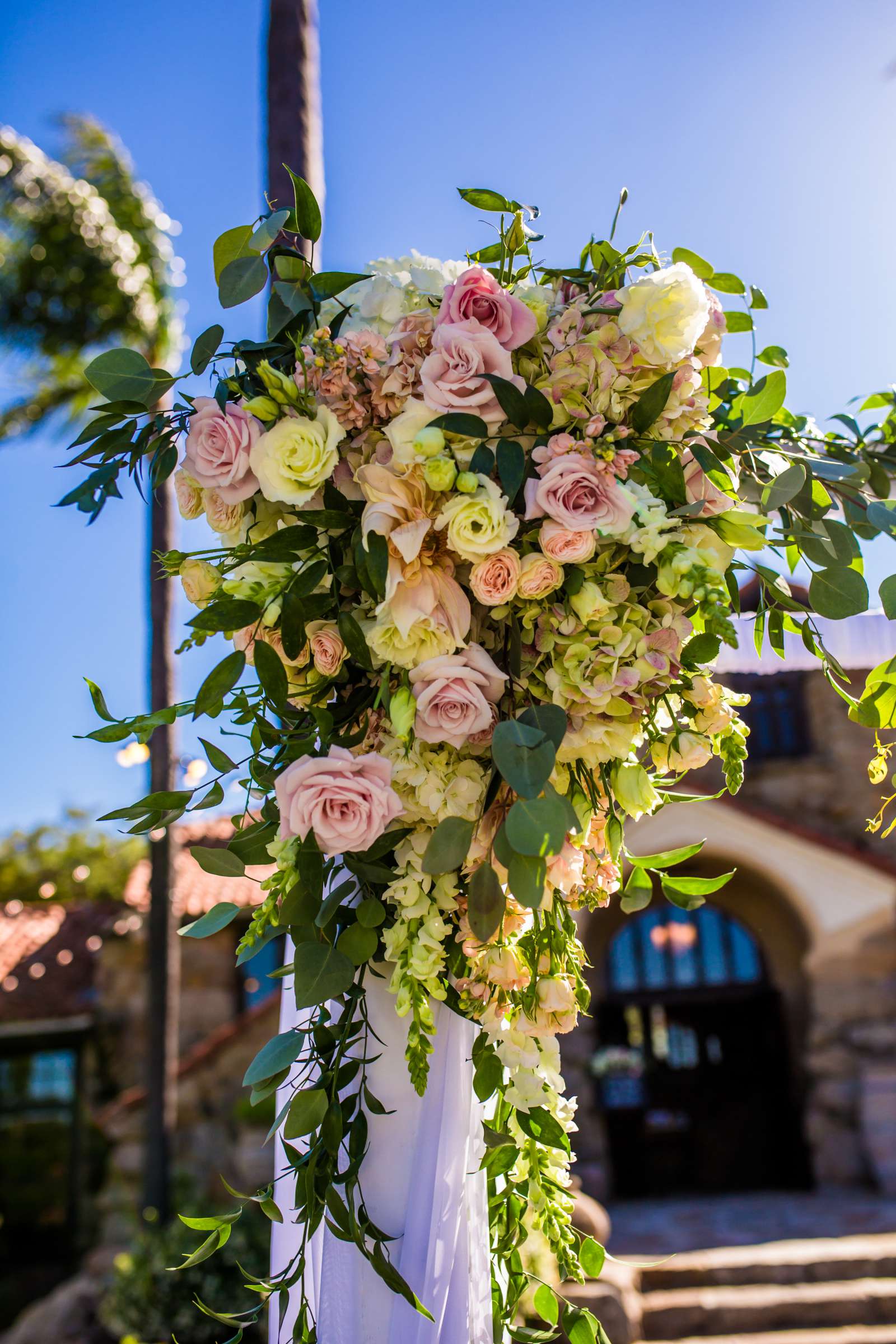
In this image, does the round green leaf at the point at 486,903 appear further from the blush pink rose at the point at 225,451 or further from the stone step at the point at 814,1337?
the stone step at the point at 814,1337

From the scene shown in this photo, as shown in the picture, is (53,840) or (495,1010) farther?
(53,840)

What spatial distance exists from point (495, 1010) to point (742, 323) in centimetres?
100

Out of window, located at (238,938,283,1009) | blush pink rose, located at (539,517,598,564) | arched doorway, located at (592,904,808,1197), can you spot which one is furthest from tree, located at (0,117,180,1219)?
blush pink rose, located at (539,517,598,564)

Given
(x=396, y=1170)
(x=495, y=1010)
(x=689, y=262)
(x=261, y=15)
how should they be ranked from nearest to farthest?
(x=495, y=1010)
(x=396, y=1170)
(x=689, y=262)
(x=261, y=15)

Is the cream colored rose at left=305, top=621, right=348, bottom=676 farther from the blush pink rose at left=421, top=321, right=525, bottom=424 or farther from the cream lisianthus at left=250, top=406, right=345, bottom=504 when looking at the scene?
the blush pink rose at left=421, top=321, right=525, bottom=424

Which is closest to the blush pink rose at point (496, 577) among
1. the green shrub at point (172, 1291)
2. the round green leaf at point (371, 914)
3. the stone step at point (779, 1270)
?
the round green leaf at point (371, 914)

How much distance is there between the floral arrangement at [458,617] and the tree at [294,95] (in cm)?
170

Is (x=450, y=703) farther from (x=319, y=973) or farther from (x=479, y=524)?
(x=319, y=973)

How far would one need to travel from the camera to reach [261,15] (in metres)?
3.69

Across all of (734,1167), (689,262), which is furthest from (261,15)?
(734,1167)

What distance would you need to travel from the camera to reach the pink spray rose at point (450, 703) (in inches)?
38.1

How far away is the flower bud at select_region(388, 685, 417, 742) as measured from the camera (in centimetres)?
99

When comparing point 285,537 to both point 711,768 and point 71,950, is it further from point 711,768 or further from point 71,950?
point 71,950

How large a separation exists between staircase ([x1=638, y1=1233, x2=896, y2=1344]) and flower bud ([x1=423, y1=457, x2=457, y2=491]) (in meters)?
5.98
